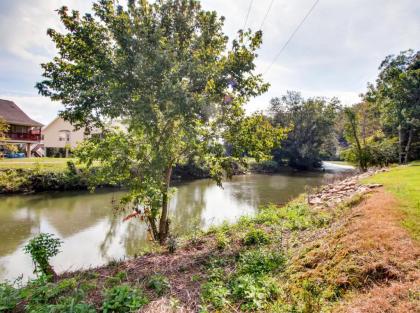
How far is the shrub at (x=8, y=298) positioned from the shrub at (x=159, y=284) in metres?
1.86

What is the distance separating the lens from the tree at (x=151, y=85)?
592 cm

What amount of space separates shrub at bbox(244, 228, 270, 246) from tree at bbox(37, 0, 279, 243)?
2130 millimetres

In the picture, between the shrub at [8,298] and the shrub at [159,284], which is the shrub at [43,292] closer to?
the shrub at [8,298]

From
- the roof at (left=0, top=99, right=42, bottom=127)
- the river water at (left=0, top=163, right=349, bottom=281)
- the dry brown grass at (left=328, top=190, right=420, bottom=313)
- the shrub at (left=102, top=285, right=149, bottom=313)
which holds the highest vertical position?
the roof at (left=0, top=99, right=42, bottom=127)

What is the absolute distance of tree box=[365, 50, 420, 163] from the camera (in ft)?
70.1

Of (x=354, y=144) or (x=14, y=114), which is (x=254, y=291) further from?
(x=14, y=114)

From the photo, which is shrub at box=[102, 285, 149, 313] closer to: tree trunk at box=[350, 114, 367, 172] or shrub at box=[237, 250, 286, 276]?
shrub at box=[237, 250, 286, 276]

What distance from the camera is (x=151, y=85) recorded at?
614cm

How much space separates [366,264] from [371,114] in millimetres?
33376

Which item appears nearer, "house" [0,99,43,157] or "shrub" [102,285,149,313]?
"shrub" [102,285,149,313]

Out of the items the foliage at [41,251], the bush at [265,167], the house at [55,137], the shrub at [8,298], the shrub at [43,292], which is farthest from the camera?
the bush at [265,167]

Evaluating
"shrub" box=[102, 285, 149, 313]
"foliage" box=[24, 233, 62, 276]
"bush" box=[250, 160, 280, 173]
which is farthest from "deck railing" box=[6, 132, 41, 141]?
"shrub" box=[102, 285, 149, 313]

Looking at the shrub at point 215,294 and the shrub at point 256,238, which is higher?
the shrub at point 256,238

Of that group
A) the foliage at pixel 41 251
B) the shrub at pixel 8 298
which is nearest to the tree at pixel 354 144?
the foliage at pixel 41 251
